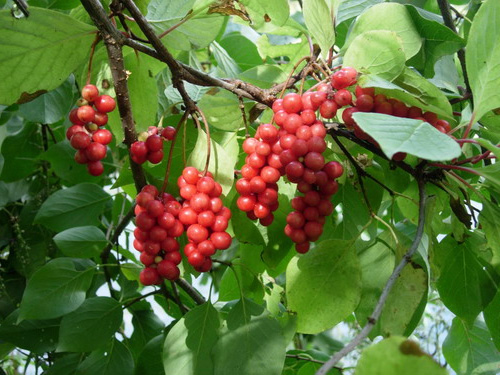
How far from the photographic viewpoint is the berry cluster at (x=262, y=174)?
64cm

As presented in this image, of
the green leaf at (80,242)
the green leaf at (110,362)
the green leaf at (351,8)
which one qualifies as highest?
the green leaf at (351,8)

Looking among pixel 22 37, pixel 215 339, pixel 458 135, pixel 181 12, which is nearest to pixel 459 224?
pixel 458 135

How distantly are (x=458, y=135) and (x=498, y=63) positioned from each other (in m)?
0.17

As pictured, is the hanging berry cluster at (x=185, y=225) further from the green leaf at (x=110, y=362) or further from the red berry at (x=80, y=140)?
the green leaf at (x=110, y=362)

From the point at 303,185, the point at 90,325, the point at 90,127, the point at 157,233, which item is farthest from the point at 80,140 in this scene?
the point at 90,325

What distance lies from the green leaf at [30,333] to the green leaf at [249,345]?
476 mm

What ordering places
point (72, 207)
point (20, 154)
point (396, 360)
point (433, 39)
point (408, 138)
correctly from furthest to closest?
point (20, 154), point (72, 207), point (433, 39), point (408, 138), point (396, 360)

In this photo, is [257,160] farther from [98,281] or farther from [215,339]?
[98,281]

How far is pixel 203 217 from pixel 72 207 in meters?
0.65

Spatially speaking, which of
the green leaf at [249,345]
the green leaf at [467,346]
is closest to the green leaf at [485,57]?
the green leaf at [249,345]

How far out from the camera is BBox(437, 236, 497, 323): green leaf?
793 mm

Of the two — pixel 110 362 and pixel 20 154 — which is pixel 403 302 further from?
pixel 20 154

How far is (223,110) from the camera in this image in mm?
745

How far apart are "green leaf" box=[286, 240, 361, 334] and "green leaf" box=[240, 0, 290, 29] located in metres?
0.30
